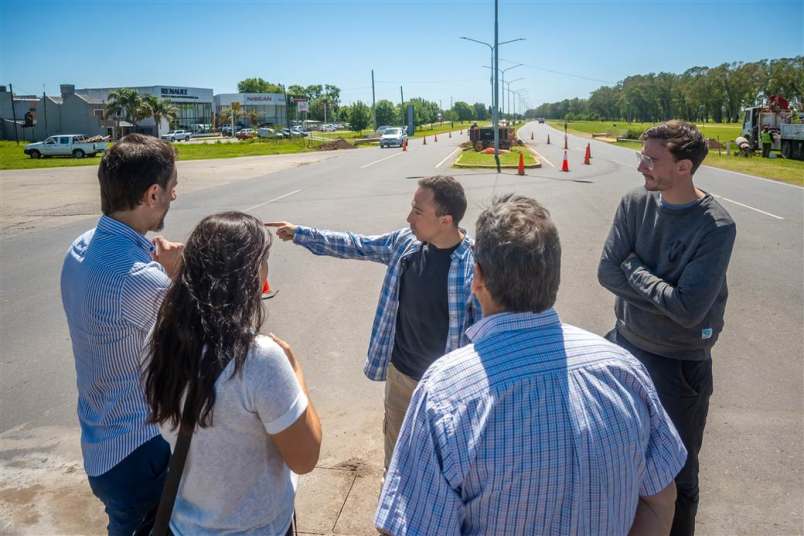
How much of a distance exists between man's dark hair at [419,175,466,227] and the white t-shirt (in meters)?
1.57

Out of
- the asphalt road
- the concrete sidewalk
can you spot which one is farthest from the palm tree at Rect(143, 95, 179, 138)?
the concrete sidewalk

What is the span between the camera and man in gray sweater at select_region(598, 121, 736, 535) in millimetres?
2809

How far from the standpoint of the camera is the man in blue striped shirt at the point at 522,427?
4.84 ft

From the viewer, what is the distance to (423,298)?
10.6ft

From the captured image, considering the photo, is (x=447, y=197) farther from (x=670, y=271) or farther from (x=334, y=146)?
(x=334, y=146)

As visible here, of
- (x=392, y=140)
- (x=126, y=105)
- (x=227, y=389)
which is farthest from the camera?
(x=126, y=105)

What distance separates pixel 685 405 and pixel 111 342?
248 centimetres

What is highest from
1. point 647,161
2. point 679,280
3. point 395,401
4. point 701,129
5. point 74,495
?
point 701,129

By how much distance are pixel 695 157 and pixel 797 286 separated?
6719mm

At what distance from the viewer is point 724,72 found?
82.9 meters

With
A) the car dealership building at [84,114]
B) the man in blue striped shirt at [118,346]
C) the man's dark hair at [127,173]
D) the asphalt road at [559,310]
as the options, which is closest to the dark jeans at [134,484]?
the man in blue striped shirt at [118,346]

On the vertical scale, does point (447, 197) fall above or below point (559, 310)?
above

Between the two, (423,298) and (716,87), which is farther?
(716,87)

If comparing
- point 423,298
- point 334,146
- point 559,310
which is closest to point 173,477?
point 423,298
